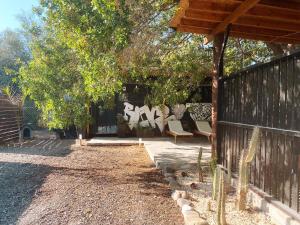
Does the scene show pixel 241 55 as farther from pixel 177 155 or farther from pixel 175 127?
pixel 175 127

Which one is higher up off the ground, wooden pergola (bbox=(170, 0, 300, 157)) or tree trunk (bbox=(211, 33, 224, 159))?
wooden pergola (bbox=(170, 0, 300, 157))

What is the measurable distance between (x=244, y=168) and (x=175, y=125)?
9.66 m

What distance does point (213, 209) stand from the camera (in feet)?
14.4

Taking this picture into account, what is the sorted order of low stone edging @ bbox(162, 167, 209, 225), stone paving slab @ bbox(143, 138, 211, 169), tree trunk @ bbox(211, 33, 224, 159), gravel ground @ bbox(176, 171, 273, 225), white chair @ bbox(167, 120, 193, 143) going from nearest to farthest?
low stone edging @ bbox(162, 167, 209, 225)
gravel ground @ bbox(176, 171, 273, 225)
tree trunk @ bbox(211, 33, 224, 159)
stone paving slab @ bbox(143, 138, 211, 169)
white chair @ bbox(167, 120, 193, 143)

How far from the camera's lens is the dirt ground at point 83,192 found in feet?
13.7

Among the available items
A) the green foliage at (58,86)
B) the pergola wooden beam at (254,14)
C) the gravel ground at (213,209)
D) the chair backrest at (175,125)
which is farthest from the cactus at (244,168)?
the chair backrest at (175,125)

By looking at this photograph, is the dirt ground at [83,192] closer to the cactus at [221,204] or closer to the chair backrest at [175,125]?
the cactus at [221,204]

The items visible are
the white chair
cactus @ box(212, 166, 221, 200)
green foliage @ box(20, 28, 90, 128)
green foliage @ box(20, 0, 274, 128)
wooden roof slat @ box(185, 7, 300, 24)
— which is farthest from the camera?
the white chair

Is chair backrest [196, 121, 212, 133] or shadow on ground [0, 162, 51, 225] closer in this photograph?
shadow on ground [0, 162, 51, 225]

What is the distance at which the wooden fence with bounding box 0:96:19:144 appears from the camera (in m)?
12.6

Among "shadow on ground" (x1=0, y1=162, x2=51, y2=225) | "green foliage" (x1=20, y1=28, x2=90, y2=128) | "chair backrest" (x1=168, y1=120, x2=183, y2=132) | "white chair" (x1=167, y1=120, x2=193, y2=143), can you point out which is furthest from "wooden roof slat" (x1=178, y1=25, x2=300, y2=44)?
"chair backrest" (x1=168, y1=120, x2=183, y2=132)

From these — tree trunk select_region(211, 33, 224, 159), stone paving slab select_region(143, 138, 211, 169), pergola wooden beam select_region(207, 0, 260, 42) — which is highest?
pergola wooden beam select_region(207, 0, 260, 42)

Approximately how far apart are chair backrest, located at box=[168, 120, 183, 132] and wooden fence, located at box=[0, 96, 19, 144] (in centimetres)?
642

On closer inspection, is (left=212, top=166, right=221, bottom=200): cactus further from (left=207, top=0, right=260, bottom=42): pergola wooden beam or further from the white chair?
the white chair
